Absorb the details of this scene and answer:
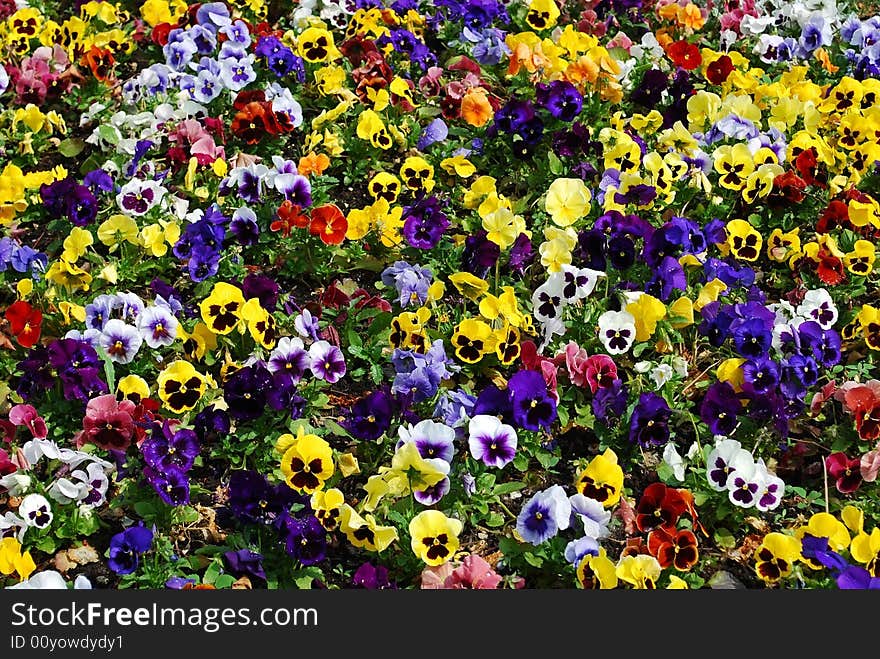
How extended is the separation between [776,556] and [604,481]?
1.80ft

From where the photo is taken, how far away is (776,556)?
3.41 meters

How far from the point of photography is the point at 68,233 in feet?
16.3

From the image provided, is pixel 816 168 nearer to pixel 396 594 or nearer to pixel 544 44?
pixel 544 44

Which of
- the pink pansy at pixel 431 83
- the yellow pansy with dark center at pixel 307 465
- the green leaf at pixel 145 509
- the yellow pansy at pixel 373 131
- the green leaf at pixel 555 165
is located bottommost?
the green leaf at pixel 145 509

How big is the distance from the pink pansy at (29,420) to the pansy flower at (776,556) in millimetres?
2304

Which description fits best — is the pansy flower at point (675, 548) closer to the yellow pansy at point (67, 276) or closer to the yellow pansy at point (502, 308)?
the yellow pansy at point (502, 308)

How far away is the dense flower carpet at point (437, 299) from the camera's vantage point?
3.60m

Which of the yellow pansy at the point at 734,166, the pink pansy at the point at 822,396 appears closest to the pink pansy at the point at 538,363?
the pink pansy at the point at 822,396

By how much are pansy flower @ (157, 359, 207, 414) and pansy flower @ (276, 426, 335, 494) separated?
0.49 m

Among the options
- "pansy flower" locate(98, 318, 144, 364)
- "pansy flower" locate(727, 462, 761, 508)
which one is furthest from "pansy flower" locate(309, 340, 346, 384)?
"pansy flower" locate(727, 462, 761, 508)

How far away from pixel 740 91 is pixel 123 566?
369 centimetres

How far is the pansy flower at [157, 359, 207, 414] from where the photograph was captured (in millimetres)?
3951

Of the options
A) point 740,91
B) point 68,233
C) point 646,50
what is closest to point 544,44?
point 646,50

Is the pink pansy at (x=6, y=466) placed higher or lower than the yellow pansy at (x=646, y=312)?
lower
